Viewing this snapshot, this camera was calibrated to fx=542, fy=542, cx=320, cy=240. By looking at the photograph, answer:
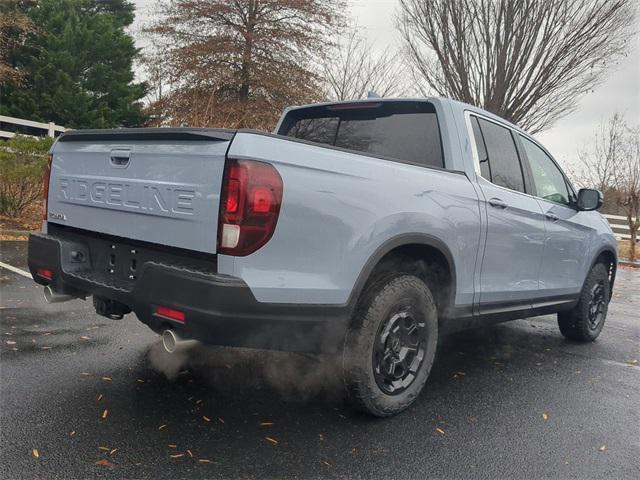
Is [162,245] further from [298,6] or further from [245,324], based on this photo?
[298,6]

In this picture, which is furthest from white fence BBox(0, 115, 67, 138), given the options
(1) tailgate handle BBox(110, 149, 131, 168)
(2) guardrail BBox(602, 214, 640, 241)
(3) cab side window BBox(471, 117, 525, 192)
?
(2) guardrail BBox(602, 214, 640, 241)

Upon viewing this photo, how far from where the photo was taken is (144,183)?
277 cm

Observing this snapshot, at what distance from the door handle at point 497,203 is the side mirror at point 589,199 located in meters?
1.33

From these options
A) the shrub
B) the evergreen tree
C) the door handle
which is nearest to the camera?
the door handle

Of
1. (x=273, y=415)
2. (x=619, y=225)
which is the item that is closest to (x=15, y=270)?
(x=273, y=415)

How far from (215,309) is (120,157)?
3.67 feet

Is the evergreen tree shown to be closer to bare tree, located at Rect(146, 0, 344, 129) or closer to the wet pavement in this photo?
bare tree, located at Rect(146, 0, 344, 129)

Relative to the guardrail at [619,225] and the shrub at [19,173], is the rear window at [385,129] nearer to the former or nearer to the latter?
the shrub at [19,173]

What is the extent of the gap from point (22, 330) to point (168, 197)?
246cm

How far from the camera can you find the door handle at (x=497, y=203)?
3670 mm

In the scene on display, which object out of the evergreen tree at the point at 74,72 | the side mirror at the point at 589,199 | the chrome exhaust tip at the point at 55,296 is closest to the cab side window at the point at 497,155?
the side mirror at the point at 589,199

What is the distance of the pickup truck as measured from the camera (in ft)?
8.00

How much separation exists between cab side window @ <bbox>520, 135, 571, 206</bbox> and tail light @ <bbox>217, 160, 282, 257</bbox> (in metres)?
2.81

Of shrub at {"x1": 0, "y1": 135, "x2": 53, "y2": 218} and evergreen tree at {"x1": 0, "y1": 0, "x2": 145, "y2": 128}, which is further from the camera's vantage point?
evergreen tree at {"x1": 0, "y1": 0, "x2": 145, "y2": 128}
